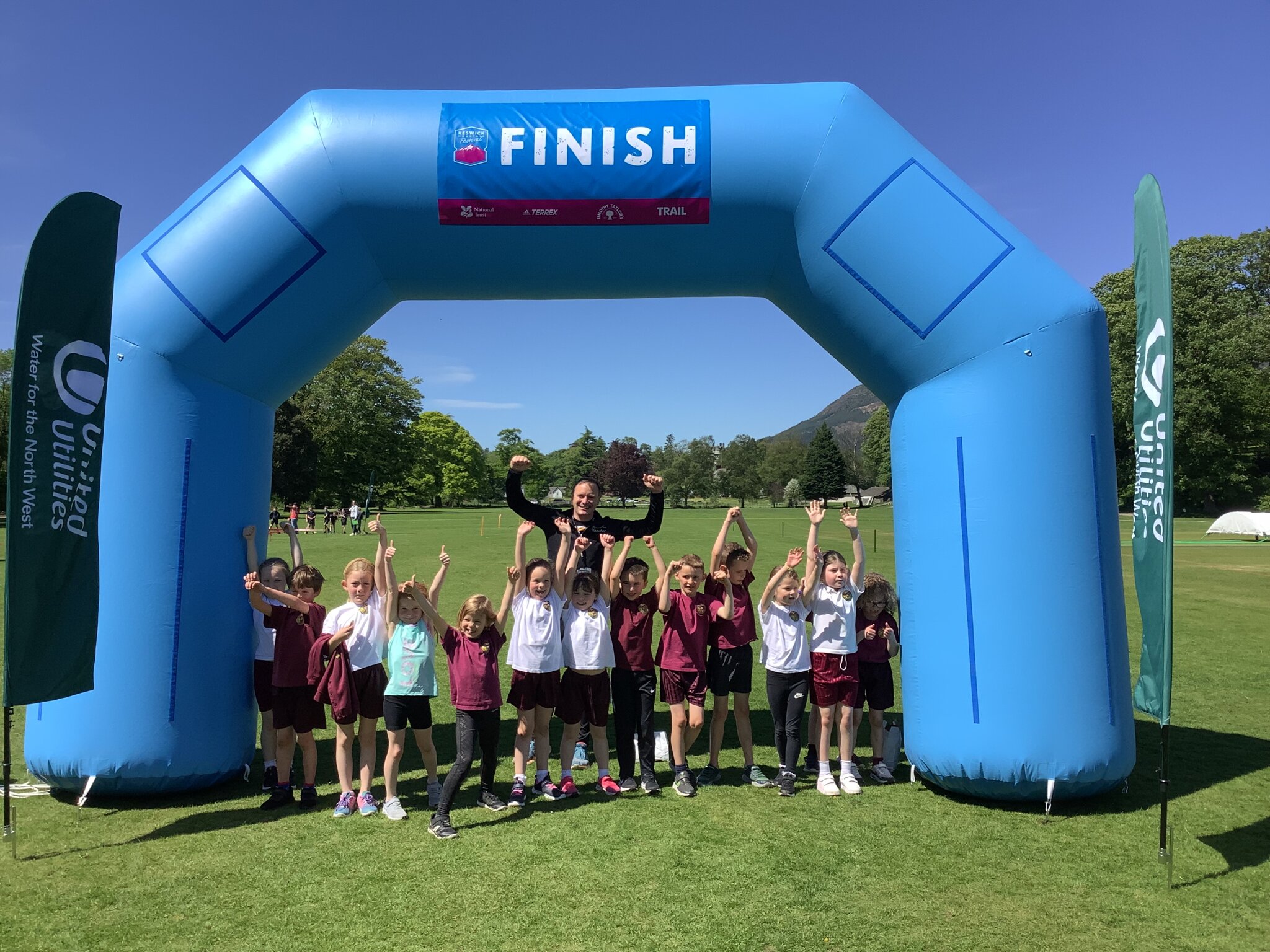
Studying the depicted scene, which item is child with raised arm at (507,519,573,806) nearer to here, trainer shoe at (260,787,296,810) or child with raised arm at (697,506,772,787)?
child with raised arm at (697,506,772,787)

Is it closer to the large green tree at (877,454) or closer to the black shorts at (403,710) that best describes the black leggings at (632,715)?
the black shorts at (403,710)

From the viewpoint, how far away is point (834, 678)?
206 inches

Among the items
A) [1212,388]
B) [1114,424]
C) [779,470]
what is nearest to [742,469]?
[779,470]

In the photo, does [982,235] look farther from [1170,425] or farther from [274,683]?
[274,683]

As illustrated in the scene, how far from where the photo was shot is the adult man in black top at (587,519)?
5.66 m

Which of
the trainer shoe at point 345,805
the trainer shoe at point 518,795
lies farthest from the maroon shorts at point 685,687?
the trainer shoe at point 345,805

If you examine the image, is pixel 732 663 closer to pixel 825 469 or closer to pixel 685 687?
pixel 685 687

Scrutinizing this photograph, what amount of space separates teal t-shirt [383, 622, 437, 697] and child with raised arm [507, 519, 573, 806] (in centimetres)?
51

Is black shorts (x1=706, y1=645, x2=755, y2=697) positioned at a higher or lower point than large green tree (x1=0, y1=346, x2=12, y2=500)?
lower

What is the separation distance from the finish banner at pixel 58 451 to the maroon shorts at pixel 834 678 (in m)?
4.46

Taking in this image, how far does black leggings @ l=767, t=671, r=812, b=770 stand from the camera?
5176 mm

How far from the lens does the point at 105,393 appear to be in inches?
182

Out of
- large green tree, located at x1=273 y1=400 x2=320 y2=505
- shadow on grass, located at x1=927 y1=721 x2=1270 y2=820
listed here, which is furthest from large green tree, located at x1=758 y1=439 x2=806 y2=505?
shadow on grass, located at x1=927 y1=721 x2=1270 y2=820

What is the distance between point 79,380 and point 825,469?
71.3m
